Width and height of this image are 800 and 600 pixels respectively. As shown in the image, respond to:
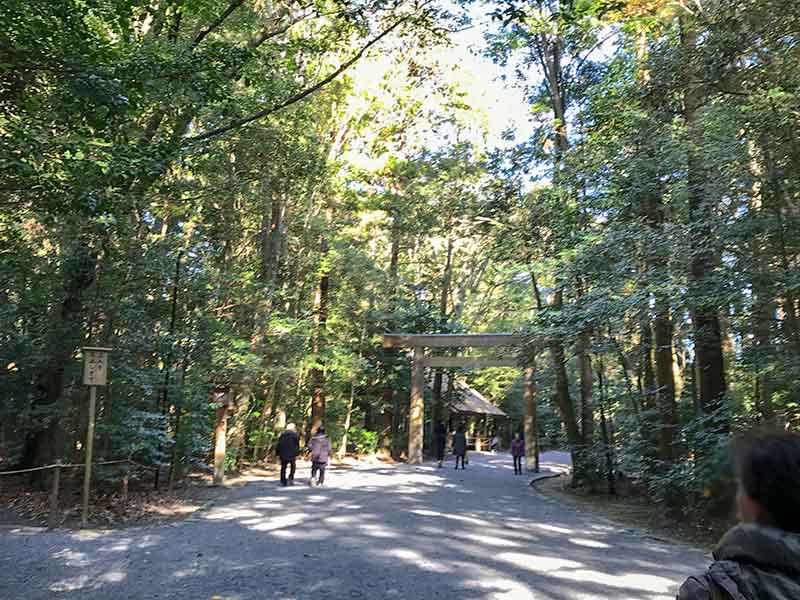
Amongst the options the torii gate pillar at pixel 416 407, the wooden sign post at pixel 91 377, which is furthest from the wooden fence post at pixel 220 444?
the torii gate pillar at pixel 416 407

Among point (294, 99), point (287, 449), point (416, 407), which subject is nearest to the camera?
point (294, 99)

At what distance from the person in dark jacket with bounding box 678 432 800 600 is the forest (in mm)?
125

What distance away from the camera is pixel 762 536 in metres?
1.38

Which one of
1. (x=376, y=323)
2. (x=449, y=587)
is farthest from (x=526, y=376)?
(x=449, y=587)

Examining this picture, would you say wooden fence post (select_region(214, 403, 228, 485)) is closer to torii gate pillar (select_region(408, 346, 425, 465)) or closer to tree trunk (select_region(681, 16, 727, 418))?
tree trunk (select_region(681, 16, 727, 418))

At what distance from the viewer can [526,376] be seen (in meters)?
21.1

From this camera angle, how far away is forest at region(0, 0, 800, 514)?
7.16m

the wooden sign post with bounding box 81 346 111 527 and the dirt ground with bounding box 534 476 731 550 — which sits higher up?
the wooden sign post with bounding box 81 346 111 527

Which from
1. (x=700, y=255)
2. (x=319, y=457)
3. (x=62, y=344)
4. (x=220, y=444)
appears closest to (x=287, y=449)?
(x=319, y=457)

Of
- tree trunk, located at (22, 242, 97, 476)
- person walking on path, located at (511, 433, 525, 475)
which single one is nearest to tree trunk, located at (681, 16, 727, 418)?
tree trunk, located at (22, 242, 97, 476)

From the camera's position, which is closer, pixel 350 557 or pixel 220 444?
pixel 350 557

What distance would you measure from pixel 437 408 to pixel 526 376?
25.1 ft

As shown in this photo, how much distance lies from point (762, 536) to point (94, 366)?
9383mm

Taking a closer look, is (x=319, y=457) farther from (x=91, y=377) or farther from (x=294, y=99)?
(x=294, y=99)
